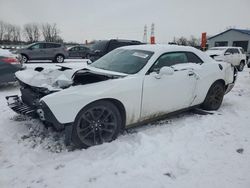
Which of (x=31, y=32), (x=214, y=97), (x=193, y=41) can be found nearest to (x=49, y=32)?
(x=31, y=32)

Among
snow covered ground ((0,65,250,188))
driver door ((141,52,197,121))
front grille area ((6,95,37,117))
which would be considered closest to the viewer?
snow covered ground ((0,65,250,188))

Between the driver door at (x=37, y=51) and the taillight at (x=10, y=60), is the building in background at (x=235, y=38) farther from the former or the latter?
the taillight at (x=10, y=60)

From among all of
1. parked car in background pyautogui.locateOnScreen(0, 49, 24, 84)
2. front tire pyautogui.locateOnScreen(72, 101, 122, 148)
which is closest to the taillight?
parked car in background pyautogui.locateOnScreen(0, 49, 24, 84)

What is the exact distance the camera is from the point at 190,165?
2750 millimetres

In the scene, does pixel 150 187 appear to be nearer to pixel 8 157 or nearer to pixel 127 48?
pixel 8 157

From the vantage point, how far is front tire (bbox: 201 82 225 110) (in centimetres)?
467

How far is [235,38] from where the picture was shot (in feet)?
100

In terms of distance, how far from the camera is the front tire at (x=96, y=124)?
9.80 feet

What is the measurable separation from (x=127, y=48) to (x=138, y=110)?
149 cm

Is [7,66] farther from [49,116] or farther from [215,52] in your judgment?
[215,52]

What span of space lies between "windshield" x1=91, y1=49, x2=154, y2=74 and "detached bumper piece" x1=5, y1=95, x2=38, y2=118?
1.43 meters

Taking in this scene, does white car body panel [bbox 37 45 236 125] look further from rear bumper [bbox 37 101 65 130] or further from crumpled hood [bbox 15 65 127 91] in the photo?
crumpled hood [bbox 15 65 127 91]

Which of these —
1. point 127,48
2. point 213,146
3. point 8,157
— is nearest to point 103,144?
point 8,157

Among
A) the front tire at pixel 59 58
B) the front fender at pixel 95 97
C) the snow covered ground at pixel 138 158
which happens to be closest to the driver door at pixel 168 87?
the front fender at pixel 95 97
